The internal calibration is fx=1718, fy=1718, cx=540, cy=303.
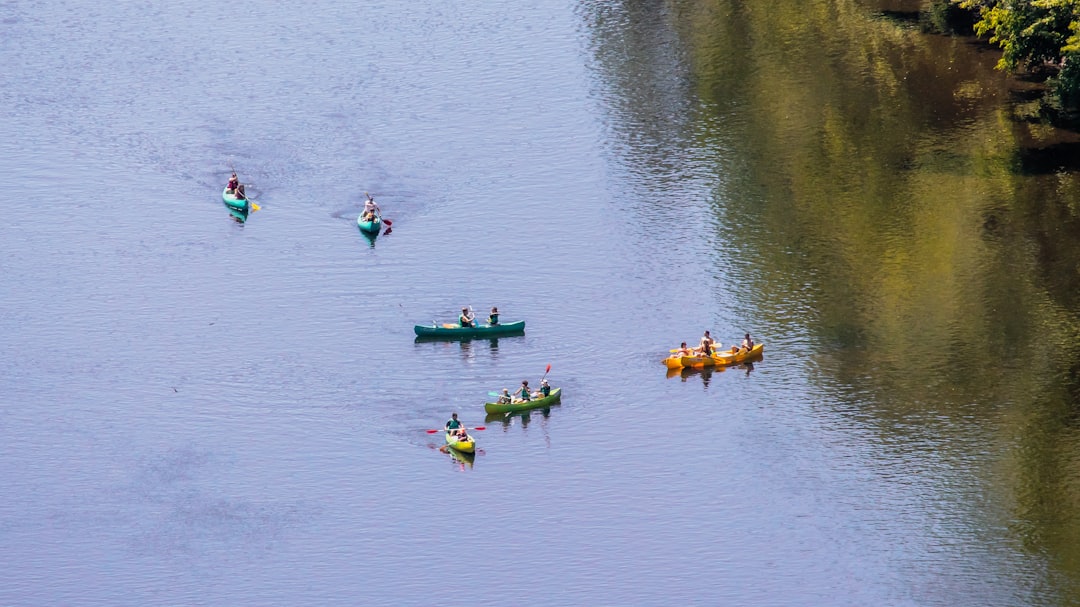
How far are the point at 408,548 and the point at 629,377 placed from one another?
17225 millimetres

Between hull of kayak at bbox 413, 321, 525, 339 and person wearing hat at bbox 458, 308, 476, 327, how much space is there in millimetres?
223

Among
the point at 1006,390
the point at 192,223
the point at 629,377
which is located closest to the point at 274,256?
the point at 192,223

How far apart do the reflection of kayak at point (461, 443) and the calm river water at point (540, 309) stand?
2.28 ft

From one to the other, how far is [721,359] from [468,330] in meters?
Answer: 13.3

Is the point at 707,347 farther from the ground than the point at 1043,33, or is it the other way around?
the point at 1043,33

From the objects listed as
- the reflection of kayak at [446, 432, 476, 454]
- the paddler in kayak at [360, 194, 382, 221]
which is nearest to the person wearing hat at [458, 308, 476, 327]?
the reflection of kayak at [446, 432, 476, 454]

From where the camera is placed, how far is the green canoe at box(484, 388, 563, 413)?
82688 millimetres

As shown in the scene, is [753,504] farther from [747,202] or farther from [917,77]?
[917,77]

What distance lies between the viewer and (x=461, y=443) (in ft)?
260

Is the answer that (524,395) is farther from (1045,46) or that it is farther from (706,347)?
(1045,46)

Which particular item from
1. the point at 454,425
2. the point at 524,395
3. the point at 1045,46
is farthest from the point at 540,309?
the point at 1045,46

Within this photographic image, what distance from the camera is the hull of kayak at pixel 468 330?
89500 mm

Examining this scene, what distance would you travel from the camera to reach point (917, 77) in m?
120

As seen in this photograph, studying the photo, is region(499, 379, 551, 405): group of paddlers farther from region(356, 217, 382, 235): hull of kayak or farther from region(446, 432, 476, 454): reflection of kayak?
region(356, 217, 382, 235): hull of kayak
